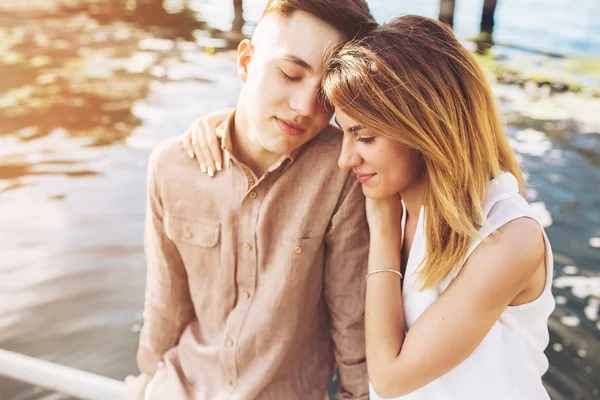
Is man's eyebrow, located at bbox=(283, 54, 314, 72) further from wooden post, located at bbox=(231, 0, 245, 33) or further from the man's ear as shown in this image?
wooden post, located at bbox=(231, 0, 245, 33)

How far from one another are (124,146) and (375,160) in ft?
16.5

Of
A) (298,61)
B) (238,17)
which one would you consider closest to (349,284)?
(298,61)

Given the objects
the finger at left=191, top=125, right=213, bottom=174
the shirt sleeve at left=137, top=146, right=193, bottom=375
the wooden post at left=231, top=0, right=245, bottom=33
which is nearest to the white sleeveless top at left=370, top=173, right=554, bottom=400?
the finger at left=191, top=125, right=213, bottom=174

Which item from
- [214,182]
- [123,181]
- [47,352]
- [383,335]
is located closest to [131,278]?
[47,352]

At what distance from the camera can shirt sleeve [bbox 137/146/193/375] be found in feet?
6.13

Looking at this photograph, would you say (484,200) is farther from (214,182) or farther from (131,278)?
(131,278)

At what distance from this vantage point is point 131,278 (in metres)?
4.15

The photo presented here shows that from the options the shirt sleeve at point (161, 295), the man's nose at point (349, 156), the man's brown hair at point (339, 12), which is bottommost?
the shirt sleeve at point (161, 295)

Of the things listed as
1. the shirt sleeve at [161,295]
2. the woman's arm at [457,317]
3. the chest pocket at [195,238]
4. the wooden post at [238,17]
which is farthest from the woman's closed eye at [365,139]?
the wooden post at [238,17]

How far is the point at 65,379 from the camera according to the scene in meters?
1.93

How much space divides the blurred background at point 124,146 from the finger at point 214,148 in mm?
648

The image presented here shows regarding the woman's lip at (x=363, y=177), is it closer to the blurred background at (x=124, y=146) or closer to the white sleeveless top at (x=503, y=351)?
the white sleeveless top at (x=503, y=351)

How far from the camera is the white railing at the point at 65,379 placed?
6.25 feet

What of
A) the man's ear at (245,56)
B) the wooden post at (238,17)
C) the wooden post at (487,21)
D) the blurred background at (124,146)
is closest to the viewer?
the man's ear at (245,56)
